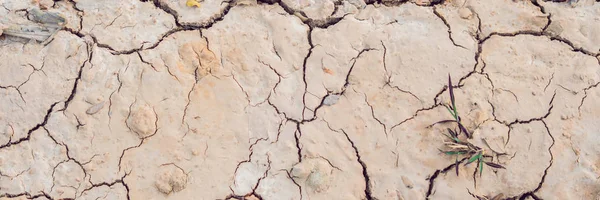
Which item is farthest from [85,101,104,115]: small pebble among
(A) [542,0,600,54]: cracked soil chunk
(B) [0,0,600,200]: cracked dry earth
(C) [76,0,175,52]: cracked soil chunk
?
(A) [542,0,600,54]: cracked soil chunk

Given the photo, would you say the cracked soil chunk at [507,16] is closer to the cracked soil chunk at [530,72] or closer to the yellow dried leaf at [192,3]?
the cracked soil chunk at [530,72]

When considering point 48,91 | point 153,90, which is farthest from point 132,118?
point 48,91

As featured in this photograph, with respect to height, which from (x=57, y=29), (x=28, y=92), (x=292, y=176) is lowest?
(x=292, y=176)

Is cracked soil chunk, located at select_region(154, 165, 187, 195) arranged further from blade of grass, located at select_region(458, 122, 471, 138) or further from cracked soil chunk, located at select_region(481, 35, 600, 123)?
cracked soil chunk, located at select_region(481, 35, 600, 123)

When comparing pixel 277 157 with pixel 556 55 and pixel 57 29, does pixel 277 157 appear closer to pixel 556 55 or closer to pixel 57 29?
pixel 57 29

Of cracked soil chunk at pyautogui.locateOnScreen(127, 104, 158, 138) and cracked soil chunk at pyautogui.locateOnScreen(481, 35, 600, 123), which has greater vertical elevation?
cracked soil chunk at pyautogui.locateOnScreen(481, 35, 600, 123)

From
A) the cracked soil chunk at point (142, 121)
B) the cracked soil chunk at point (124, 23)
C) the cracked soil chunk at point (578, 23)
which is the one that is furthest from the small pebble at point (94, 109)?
the cracked soil chunk at point (578, 23)

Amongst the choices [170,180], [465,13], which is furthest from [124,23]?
[465,13]

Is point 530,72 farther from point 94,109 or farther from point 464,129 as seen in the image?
point 94,109
